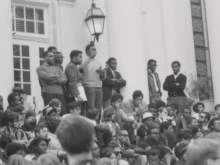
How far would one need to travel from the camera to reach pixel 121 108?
38.5ft

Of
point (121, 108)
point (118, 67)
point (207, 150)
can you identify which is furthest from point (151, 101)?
point (207, 150)

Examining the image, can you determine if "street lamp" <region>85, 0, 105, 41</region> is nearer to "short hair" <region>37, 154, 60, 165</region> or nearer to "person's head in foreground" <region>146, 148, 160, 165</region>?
"person's head in foreground" <region>146, 148, 160, 165</region>

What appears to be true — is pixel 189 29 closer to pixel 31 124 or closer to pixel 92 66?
pixel 92 66

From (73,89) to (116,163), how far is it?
2440 mm

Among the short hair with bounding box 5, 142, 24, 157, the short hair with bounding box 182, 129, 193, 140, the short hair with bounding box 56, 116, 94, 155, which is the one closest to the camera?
the short hair with bounding box 56, 116, 94, 155

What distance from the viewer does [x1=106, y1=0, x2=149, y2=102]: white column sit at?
13.4 m

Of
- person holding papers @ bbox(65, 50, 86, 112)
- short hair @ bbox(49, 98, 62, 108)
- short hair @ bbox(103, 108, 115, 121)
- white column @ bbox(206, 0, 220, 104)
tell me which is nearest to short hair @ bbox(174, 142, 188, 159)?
short hair @ bbox(103, 108, 115, 121)

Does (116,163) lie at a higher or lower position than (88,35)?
lower

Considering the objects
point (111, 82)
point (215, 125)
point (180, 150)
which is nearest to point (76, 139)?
point (180, 150)

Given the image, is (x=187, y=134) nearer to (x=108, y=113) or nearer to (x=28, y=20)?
(x=108, y=113)

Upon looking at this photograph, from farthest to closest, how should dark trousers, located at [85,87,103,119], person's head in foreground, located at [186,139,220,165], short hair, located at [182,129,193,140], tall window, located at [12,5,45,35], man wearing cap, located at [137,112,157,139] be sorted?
tall window, located at [12,5,45,35], dark trousers, located at [85,87,103,119], man wearing cap, located at [137,112,157,139], short hair, located at [182,129,193,140], person's head in foreground, located at [186,139,220,165]

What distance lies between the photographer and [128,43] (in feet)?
44.4

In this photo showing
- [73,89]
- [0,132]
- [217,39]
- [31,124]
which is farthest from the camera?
[217,39]

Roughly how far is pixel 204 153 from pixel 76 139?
125 cm
